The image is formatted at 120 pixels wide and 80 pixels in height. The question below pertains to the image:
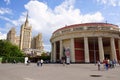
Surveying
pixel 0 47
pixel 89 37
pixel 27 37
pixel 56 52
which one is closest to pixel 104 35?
pixel 89 37

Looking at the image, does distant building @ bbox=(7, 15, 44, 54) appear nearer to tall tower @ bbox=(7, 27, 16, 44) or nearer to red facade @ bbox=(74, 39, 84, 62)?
tall tower @ bbox=(7, 27, 16, 44)

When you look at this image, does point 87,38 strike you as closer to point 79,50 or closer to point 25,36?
point 79,50

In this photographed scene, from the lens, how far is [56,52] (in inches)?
2549

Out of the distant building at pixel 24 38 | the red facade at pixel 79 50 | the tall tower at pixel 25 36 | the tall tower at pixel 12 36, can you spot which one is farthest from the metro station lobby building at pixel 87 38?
the tall tower at pixel 12 36

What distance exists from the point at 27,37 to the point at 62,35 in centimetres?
13523

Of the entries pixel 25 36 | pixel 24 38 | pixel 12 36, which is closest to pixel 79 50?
pixel 24 38

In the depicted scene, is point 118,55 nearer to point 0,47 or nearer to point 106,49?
point 106,49

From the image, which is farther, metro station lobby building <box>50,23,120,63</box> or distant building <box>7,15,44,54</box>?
distant building <box>7,15,44,54</box>

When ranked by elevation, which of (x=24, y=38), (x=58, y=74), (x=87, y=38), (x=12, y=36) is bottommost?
(x=58, y=74)

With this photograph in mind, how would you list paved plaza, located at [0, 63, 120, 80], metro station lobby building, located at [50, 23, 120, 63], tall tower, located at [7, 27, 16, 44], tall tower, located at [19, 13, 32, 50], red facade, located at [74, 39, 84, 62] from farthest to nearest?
tall tower, located at [7, 27, 16, 44] < tall tower, located at [19, 13, 32, 50] < red facade, located at [74, 39, 84, 62] < metro station lobby building, located at [50, 23, 120, 63] < paved plaza, located at [0, 63, 120, 80]

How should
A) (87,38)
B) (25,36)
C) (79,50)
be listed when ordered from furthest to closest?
(25,36) → (79,50) → (87,38)

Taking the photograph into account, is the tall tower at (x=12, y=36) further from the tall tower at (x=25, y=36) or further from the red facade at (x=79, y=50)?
the red facade at (x=79, y=50)

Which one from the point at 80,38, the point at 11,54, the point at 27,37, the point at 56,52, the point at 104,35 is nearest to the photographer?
the point at 104,35

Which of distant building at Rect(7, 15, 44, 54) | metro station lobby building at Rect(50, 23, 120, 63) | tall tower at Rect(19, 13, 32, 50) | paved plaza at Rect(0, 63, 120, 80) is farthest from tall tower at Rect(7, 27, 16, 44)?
paved plaza at Rect(0, 63, 120, 80)
